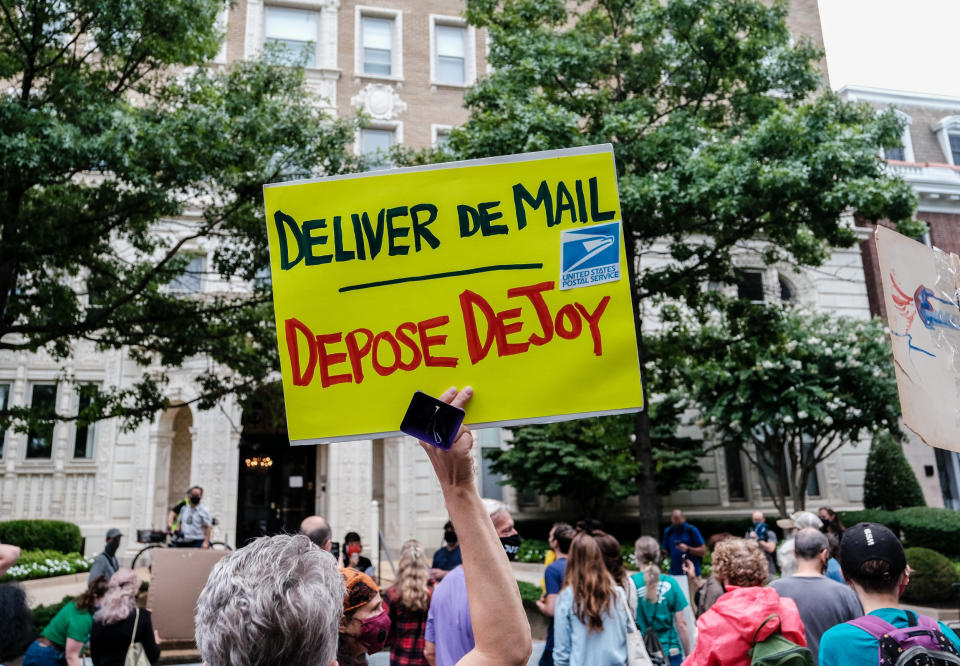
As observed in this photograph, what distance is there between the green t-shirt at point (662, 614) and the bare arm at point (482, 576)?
5.02 metres

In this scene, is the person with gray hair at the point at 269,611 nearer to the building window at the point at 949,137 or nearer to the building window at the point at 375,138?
the building window at the point at 375,138

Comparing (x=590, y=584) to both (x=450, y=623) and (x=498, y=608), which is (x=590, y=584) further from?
(x=498, y=608)

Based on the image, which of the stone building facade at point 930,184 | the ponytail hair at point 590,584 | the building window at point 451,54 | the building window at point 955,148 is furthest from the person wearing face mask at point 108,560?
the building window at point 955,148

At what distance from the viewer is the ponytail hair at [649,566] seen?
6.27m

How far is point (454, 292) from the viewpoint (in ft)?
7.41

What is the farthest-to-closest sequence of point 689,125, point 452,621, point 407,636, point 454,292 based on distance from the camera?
point 689,125 → point 407,636 → point 452,621 → point 454,292

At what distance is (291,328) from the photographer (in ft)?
7.41

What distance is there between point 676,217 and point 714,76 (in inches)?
124

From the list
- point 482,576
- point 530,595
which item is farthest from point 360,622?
point 530,595

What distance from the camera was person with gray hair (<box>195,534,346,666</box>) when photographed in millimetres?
1567

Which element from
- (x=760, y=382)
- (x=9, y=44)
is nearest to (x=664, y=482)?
(x=760, y=382)

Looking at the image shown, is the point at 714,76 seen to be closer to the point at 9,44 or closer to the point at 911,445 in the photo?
the point at 9,44

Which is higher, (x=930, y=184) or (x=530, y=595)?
(x=930, y=184)

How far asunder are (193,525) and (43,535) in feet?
28.5
